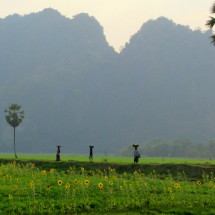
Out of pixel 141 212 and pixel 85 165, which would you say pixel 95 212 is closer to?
pixel 141 212

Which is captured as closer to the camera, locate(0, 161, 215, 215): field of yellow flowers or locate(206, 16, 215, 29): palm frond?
locate(0, 161, 215, 215): field of yellow flowers

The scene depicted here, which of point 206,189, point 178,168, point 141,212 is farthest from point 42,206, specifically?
point 178,168

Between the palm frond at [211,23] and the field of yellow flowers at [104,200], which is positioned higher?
the palm frond at [211,23]

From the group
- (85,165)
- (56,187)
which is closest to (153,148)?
(85,165)

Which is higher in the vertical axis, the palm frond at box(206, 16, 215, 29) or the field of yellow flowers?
the palm frond at box(206, 16, 215, 29)

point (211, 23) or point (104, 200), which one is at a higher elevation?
point (211, 23)

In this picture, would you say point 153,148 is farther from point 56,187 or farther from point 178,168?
point 56,187

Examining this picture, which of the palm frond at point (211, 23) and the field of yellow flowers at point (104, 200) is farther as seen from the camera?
the palm frond at point (211, 23)

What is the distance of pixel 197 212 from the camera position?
59.4ft

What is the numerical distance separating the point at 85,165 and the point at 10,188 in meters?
19.2

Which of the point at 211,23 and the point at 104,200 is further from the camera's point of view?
the point at 211,23

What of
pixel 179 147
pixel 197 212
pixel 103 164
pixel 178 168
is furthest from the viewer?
pixel 179 147

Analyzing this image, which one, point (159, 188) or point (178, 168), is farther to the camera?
point (178, 168)

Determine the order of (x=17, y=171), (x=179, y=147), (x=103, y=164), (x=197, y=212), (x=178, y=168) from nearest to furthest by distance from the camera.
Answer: (x=197, y=212), (x=17, y=171), (x=178, y=168), (x=103, y=164), (x=179, y=147)
